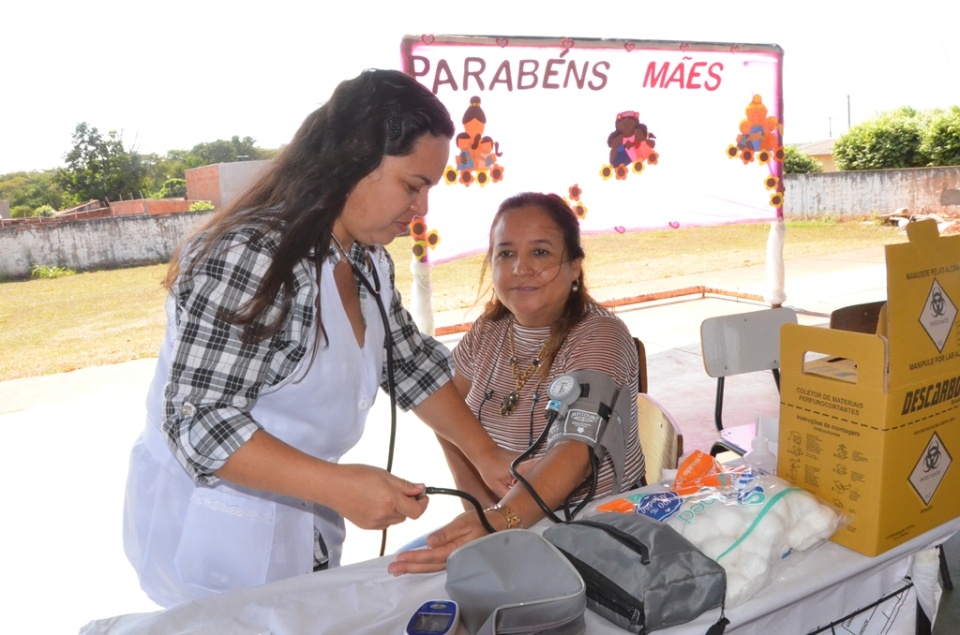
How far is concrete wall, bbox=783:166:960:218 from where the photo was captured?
14.6 m

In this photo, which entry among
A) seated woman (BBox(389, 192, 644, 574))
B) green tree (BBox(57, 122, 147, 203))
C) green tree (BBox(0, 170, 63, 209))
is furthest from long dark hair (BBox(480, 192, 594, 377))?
green tree (BBox(0, 170, 63, 209))

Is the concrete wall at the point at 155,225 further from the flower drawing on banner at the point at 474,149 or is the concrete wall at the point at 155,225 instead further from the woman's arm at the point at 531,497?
the woman's arm at the point at 531,497

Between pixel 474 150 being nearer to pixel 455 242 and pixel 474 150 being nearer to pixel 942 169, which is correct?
pixel 455 242

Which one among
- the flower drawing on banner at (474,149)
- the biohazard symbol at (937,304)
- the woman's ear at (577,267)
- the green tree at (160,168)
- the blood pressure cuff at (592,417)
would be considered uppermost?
the green tree at (160,168)

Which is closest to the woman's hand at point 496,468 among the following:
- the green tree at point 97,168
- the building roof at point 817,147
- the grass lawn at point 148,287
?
the grass lawn at point 148,287

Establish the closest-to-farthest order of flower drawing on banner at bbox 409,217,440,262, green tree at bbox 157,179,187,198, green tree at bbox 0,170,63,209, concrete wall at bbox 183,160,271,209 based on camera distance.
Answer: flower drawing on banner at bbox 409,217,440,262
concrete wall at bbox 183,160,271,209
green tree at bbox 0,170,63,209
green tree at bbox 157,179,187,198

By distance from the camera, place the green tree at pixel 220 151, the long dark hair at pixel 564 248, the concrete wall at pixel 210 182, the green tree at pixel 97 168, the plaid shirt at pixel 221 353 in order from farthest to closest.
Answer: the green tree at pixel 220 151, the green tree at pixel 97 168, the concrete wall at pixel 210 182, the long dark hair at pixel 564 248, the plaid shirt at pixel 221 353

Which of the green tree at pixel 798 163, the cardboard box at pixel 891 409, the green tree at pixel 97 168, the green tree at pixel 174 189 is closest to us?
the cardboard box at pixel 891 409

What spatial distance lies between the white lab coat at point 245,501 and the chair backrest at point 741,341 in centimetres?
183

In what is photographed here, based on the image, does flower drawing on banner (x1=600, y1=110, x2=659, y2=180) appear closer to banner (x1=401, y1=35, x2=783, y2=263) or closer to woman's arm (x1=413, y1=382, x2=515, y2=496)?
banner (x1=401, y1=35, x2=783, y2=263)

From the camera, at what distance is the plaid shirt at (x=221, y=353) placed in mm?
991

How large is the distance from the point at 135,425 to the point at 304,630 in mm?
4277

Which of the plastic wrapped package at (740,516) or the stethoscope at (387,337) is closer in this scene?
the plastic wrapped package at (740,516)

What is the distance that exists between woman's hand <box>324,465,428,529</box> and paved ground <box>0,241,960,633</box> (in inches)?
79.6
